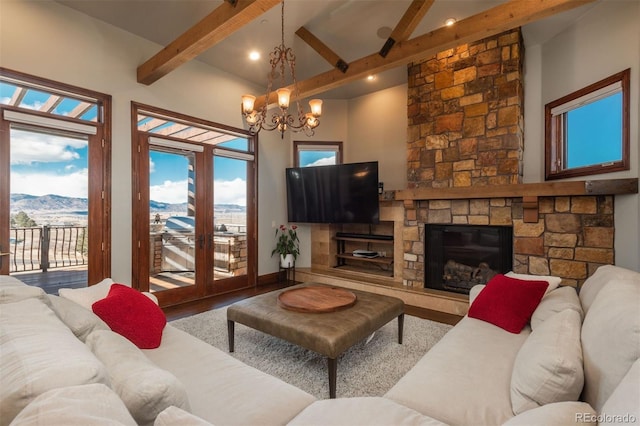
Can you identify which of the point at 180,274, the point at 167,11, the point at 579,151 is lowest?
the point at 180,274

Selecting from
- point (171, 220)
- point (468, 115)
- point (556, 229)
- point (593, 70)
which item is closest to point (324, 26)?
point (468, 115)

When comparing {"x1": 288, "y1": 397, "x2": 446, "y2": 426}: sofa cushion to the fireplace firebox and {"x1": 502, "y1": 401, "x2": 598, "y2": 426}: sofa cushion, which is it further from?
the fireplace firebox

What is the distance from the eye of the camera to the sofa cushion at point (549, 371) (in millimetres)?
1094

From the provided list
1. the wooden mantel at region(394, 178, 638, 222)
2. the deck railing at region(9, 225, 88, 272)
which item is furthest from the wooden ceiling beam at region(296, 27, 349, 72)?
the deck railing at region(9, 225, 88, 272)

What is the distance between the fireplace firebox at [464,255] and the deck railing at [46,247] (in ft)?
14.4

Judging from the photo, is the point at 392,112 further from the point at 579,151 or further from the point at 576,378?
the point at 576,378

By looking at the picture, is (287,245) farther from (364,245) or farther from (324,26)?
(324,26)

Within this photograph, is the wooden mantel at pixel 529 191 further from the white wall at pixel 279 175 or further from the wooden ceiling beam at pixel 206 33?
the wooden ceiling beam at pixel 206 33

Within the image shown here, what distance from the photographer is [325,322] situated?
7.34ft

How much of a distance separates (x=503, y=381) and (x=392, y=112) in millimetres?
4588

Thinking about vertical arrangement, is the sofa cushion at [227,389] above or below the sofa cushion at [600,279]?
below

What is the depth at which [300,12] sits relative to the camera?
357 centimetres

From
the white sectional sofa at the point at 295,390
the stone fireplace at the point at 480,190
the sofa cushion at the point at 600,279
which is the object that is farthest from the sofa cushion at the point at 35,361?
the stone fireplace at the point at 480,190

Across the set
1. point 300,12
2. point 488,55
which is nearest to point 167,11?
point 300,12
